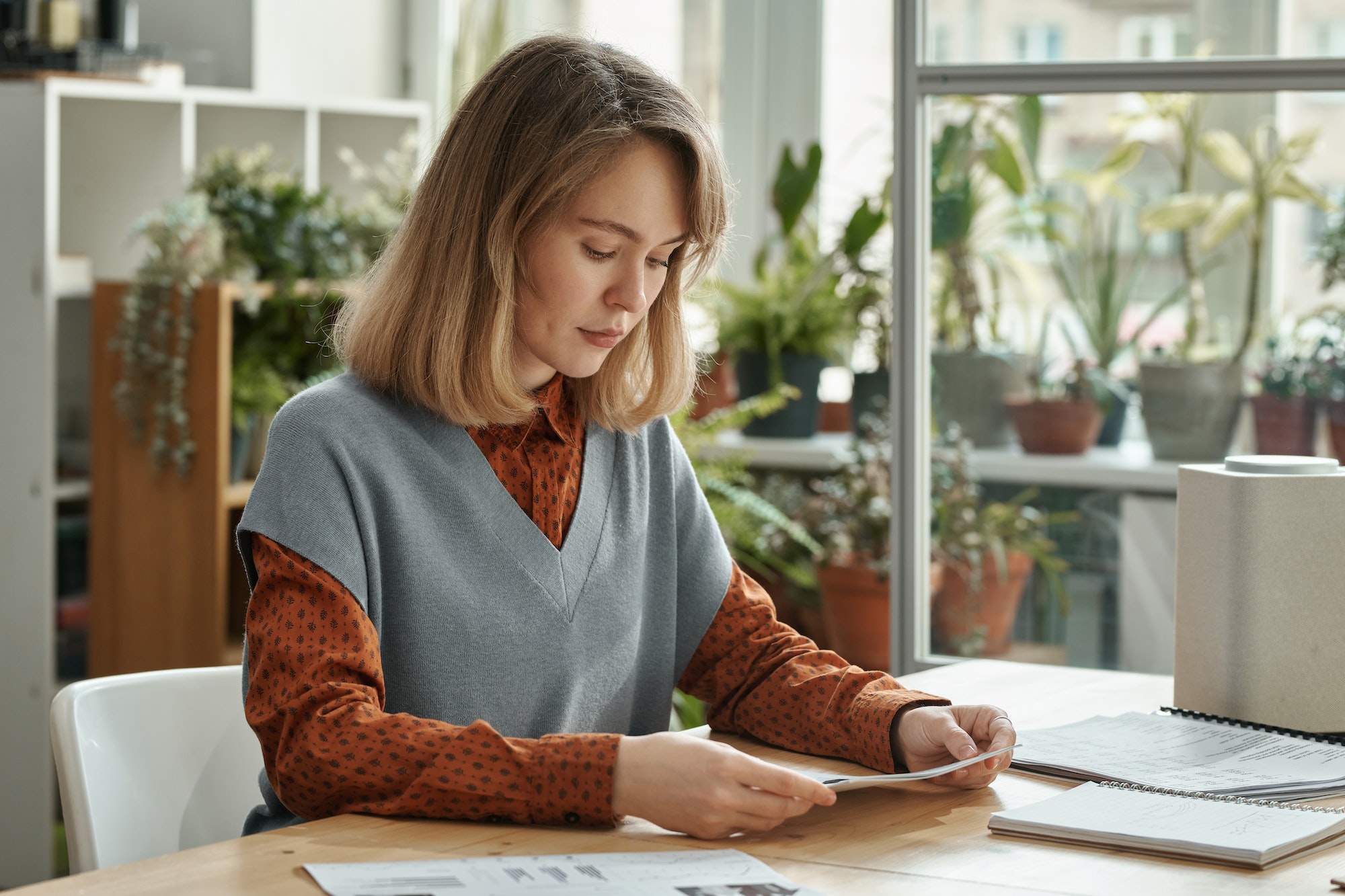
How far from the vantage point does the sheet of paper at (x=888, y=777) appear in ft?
3.97

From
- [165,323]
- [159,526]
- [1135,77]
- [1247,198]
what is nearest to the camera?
[1135,77]

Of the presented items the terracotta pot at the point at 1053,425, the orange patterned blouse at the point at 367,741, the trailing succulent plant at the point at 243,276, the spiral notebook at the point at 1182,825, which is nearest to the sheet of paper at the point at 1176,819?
the spiral notebook at the point at 1182,825

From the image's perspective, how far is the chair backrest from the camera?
4.59 feet

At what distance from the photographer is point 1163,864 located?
1131 millimetres

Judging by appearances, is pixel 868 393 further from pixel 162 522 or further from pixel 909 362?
pixel 162 522

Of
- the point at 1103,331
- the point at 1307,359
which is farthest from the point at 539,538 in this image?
the point at 1307,359

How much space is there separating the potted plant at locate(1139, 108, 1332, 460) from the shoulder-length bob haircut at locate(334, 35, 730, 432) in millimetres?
1518

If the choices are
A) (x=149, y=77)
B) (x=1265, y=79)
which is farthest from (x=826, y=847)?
(x=149, y=77)

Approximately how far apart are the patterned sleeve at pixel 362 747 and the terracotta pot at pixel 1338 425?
1872 millimetres

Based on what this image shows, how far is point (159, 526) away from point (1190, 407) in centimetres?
208

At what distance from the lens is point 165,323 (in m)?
3.03

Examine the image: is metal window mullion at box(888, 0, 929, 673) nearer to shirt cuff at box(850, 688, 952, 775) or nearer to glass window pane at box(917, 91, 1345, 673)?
glass window pane at box(917, 91, 1345, 673)

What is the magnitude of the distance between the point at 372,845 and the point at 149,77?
7.95 feet

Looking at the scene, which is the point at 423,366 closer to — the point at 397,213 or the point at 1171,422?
the point at 1171,422
